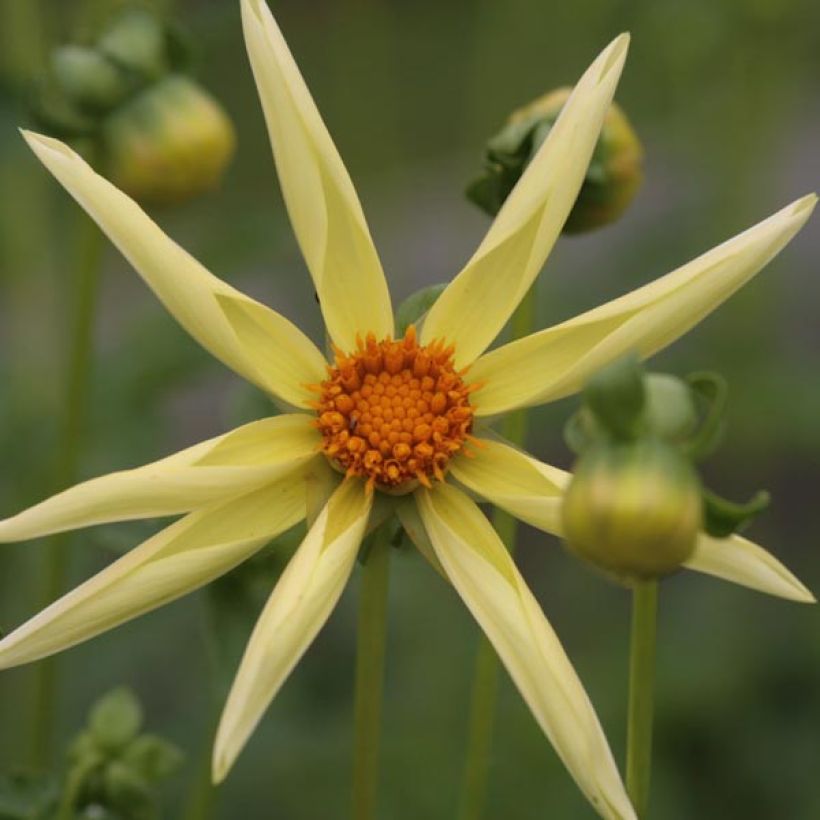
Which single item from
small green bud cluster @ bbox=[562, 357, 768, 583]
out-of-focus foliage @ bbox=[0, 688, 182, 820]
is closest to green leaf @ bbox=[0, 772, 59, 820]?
out-of-focus foliage @ bbox=[0, 688, 182, 820]

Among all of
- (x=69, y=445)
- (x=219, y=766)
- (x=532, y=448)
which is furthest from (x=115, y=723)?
(x=532, y=448)

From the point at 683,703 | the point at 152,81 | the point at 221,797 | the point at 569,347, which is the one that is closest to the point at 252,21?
the point at 569,347

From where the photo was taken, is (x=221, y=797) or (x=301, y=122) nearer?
(x=301, y=122)

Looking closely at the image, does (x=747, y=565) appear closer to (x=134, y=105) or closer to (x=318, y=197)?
(x=318, y=197)

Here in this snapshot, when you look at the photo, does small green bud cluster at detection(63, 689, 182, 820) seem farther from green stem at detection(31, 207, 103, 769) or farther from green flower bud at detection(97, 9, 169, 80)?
green flower bud at detection(97, 9, 169, 80)

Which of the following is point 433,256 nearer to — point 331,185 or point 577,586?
point 577,586
